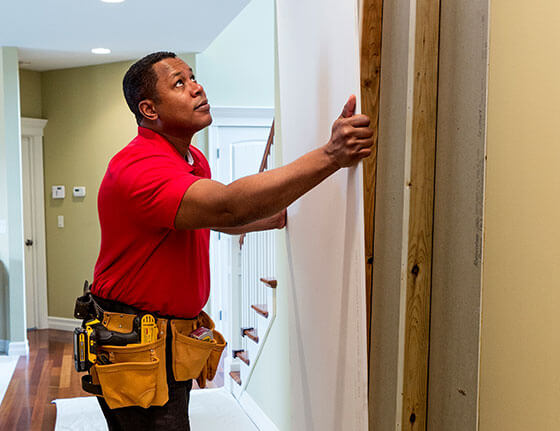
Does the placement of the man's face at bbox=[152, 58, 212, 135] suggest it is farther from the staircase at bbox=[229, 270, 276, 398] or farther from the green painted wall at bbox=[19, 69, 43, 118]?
the green painted wall at bbox=[19, 69, 43, 118]

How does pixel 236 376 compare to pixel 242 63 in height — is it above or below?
below

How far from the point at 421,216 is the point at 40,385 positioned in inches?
169

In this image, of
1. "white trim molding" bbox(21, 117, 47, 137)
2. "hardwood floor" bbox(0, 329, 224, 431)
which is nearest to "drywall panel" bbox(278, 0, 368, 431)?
"hardwood floor" bbox(0, 329, 224, 431)

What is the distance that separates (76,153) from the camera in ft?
23.0

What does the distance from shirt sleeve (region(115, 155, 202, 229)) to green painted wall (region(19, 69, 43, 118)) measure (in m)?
5.84

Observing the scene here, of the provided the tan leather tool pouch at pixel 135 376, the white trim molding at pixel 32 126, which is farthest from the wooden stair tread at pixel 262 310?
the white trim molding at pixel 32 126

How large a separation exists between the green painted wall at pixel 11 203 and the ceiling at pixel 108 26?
1.14 feet

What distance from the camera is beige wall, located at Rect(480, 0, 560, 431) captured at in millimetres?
1214

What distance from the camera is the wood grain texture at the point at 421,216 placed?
1410mm

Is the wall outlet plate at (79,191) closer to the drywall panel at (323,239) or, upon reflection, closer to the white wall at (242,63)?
the white wall at (242,63)

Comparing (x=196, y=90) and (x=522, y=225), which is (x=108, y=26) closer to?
(x=196, y=90)

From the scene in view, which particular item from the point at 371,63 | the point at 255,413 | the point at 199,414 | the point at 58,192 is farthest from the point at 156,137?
the point at 58,192

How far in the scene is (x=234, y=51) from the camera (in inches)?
249

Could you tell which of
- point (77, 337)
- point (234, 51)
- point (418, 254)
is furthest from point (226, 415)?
point (234, 51)
